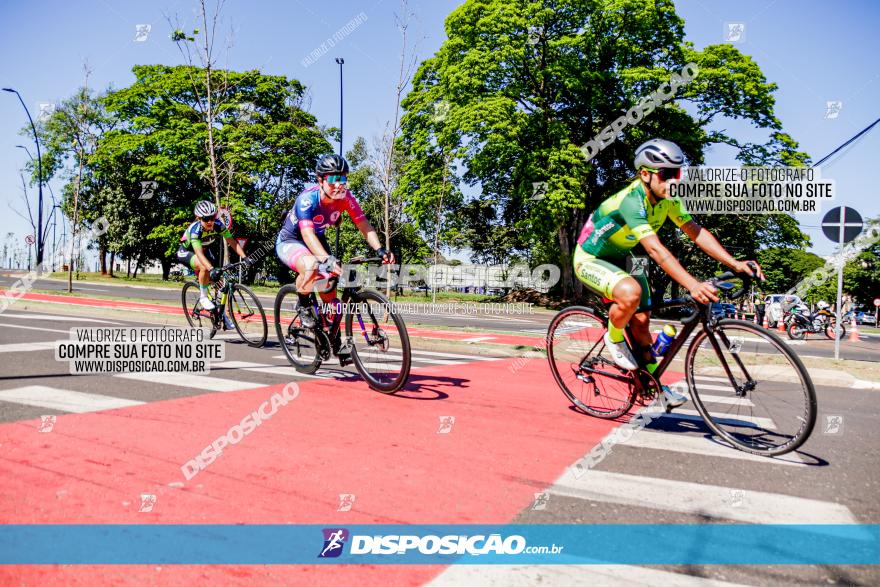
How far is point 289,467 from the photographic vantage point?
312cm

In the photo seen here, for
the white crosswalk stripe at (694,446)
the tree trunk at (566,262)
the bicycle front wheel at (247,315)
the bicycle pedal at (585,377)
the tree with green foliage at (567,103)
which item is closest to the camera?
the white crosswalk stripe at (694,446)

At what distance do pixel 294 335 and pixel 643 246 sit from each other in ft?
13.4

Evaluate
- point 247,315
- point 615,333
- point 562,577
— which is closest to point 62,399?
point 247,315

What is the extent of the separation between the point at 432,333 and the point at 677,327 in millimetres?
8128

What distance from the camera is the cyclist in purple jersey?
547 cm

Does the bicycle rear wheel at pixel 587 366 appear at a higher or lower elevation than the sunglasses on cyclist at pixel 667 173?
lower

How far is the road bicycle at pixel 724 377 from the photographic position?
3494 mm

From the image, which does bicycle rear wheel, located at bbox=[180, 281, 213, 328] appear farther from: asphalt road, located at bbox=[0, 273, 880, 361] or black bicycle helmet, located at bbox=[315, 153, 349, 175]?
asphalt road, located at bbox=[0, 273, 880, 361]

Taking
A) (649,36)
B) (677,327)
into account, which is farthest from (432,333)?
(649,36)

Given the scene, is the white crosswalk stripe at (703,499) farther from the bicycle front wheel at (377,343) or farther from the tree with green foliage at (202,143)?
the tree with green foliage at (202,143)

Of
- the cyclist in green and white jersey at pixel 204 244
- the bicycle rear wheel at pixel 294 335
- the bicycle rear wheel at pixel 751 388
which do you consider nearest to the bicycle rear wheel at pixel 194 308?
the cyclist in green and white jersey at pixel 204 244

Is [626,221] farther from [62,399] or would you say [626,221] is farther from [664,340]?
[62,399]

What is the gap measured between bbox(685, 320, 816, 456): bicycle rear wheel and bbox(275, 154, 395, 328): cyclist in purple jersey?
2.84 meters

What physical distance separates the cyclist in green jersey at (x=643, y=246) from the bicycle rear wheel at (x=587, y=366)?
32 cm
